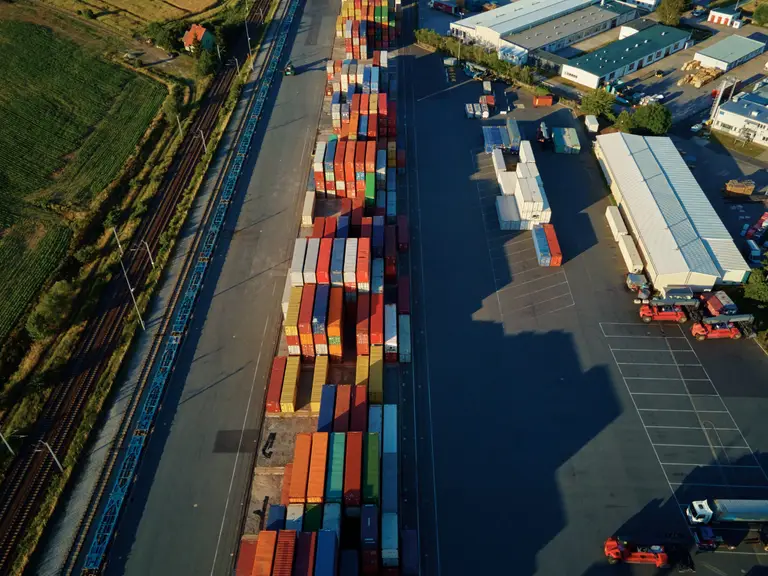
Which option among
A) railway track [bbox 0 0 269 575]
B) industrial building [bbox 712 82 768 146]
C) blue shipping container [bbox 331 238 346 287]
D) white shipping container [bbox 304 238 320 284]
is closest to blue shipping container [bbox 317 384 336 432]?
blue shipping container [bbox 331 238 346 287]

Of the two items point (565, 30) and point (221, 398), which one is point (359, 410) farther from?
point (565, 30)

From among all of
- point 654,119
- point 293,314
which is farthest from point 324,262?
point 654,119

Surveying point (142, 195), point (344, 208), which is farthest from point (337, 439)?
point (142, 195)

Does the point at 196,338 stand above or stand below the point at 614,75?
below

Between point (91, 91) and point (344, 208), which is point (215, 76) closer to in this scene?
point (91, 91)

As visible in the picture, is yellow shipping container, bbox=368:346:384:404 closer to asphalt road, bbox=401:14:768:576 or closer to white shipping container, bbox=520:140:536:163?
asphalt road, bbox=401:14:768:576

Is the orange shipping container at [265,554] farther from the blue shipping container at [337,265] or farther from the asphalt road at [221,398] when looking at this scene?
the blue shipping container at [337,265]
